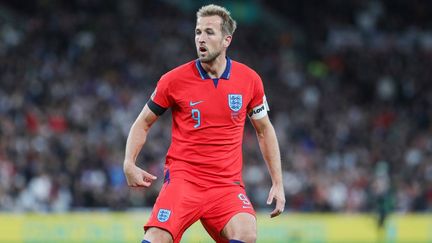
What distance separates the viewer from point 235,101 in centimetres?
778

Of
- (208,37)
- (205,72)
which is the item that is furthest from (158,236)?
(208,37)

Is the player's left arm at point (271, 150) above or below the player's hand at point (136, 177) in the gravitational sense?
above

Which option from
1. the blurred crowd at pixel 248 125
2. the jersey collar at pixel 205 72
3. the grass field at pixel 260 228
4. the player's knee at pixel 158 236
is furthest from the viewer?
the blurred crowd at pixel 248 125

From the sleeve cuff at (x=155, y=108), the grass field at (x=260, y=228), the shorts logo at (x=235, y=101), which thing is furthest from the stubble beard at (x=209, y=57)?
the grass field at (x=260, y=228)

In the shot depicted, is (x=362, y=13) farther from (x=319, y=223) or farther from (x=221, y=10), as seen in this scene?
(x=221, y=10)

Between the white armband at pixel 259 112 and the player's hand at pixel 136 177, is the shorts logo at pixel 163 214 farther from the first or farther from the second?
the white armband at pixel 259 112

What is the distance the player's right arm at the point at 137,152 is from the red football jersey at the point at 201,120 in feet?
0.31

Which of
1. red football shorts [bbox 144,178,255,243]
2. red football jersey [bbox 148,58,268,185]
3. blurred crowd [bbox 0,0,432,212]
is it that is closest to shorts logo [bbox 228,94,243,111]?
red football jersey [bbox 148,58,268,185]

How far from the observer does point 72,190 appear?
19.7 meters

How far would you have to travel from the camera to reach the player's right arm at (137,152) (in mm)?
7500

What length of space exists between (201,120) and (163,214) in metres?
0.79

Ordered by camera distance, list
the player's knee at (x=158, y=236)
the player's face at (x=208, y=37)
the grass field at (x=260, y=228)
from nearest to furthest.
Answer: the player's knee at (x=158, y=236)
the player's face at (x=208, y=37)
the grass field at (x=260, y=228)

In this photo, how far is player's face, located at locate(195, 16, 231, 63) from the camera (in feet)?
25.1

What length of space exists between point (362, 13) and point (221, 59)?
22681mm
